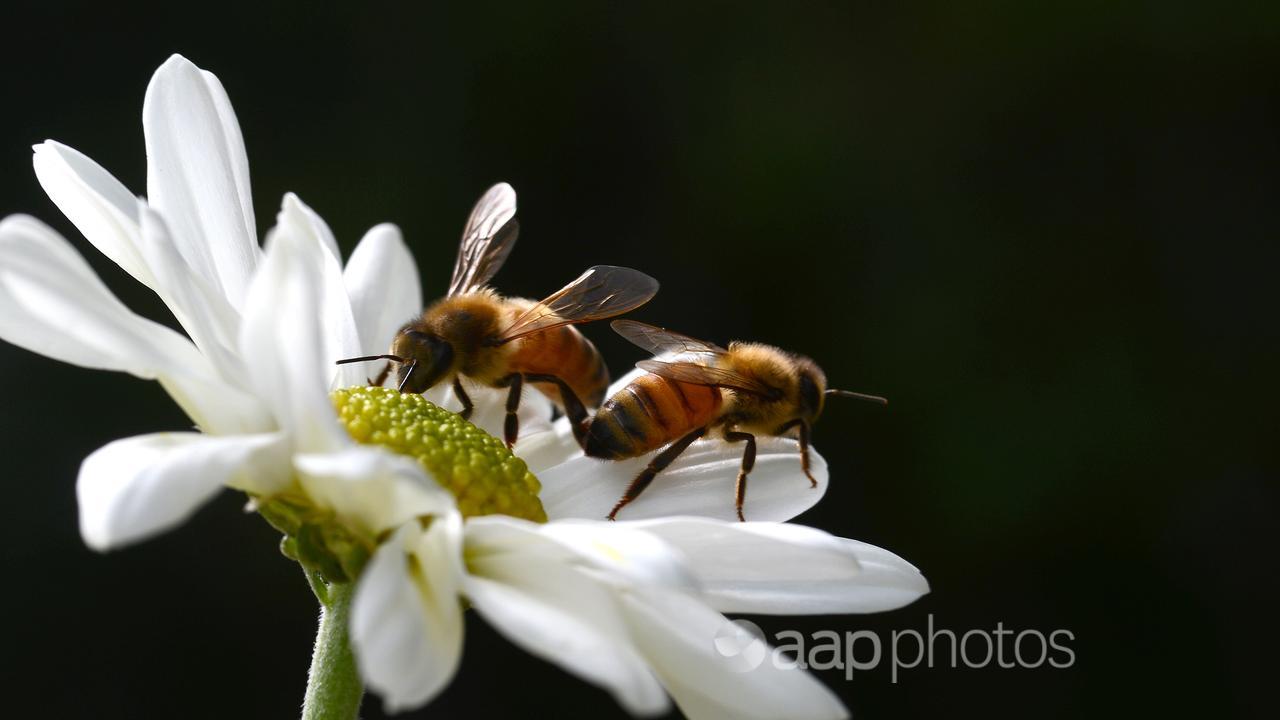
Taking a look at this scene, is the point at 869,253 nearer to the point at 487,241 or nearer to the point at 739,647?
the point at 487,241

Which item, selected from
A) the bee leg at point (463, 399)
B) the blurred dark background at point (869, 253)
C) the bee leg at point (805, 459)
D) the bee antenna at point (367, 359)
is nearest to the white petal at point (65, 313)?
the bee antenna at point (367, 359)

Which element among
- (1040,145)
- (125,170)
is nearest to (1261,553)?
(1040,145)

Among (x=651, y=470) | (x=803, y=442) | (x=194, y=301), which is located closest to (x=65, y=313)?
(x=194, y=301)

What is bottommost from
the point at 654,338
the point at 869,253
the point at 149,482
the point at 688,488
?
the point at 869,253

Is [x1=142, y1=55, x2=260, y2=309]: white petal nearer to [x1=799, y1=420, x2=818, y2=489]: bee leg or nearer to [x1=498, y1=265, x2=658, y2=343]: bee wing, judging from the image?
[x1=498, y1=265, x2=658, y2=343]: bee wing

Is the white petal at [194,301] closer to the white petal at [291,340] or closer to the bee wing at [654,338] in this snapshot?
the white petal at [291,340]

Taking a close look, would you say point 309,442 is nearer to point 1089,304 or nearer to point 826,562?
point 826,562
